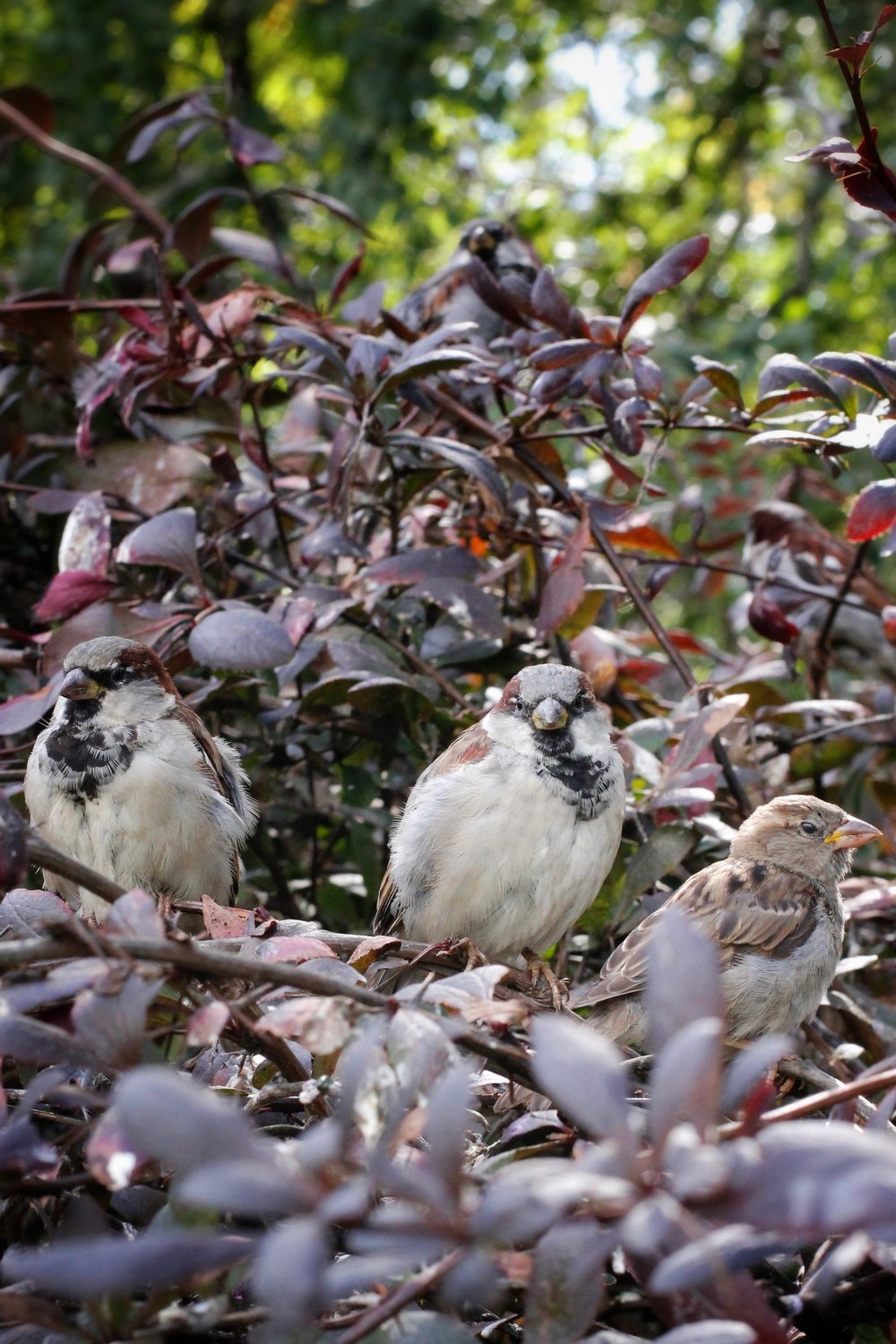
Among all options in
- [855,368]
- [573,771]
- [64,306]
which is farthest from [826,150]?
[64,306]

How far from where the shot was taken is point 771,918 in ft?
6.44

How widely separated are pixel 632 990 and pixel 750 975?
0.23m

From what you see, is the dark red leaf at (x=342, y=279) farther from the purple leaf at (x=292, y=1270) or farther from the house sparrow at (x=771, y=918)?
the purple leaf at (x=292, y=1270)

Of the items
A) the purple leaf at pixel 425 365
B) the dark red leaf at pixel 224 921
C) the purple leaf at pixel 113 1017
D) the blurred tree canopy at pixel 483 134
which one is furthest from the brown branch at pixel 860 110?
the blurred tree canopy at pixel 483 134

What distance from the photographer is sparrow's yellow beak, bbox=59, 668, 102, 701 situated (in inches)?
74.9

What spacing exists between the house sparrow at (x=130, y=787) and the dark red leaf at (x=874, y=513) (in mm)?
983

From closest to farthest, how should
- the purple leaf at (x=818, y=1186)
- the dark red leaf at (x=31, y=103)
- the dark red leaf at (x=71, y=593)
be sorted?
the purple leaf at (x=818, y=1186) < the dark red leaf at (x=71, y=593) < the dark red leaf at (x=31, y=103)

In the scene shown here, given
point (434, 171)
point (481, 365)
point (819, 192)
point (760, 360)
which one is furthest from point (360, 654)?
point (434, 171)

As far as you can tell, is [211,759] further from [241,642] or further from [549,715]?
[549,715]

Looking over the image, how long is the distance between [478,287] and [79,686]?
2.78 ft

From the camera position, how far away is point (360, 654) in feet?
6.09

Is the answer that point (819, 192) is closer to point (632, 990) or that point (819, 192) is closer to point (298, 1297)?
point (632, 990)

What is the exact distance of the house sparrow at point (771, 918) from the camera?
74.7 inches

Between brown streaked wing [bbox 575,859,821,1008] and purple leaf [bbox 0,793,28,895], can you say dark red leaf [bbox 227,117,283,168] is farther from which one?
purple leaf [bbox 0,793,28,895]
